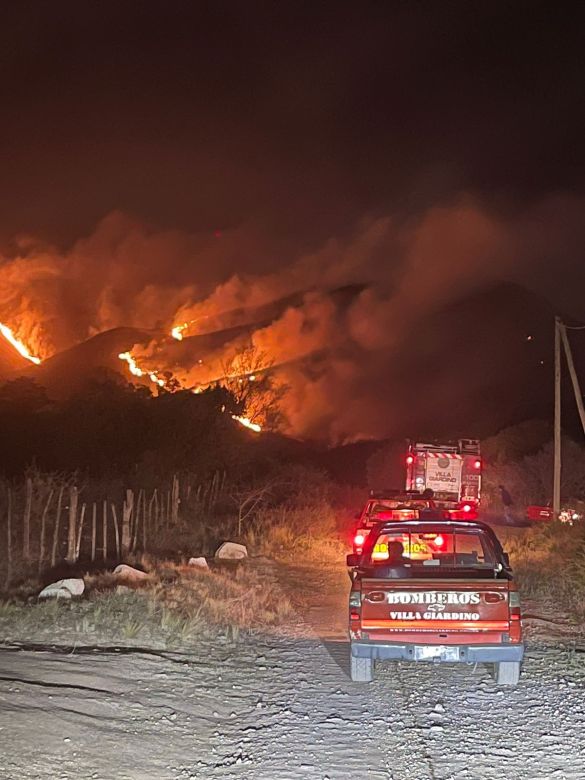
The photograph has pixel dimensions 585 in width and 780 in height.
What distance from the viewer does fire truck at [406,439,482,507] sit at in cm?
2834


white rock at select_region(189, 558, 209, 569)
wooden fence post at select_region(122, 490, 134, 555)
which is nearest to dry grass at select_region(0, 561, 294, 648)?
white rock at select_region(189, 558, 209, 569)

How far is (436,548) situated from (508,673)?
17.7 ft

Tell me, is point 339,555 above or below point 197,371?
below

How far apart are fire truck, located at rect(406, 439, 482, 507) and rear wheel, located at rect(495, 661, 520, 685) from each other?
64.8 ft

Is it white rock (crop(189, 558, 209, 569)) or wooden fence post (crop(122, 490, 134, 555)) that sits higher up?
wooden fence post (crop(122, 490, 134, 555))

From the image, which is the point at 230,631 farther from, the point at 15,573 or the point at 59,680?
the point at 15,573

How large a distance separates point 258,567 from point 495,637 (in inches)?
405

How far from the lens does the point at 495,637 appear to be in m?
8.15

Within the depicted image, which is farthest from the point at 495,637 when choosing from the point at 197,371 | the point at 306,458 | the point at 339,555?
the point at 306,458

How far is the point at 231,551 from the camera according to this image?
19422mm

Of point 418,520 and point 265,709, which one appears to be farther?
point 418,520

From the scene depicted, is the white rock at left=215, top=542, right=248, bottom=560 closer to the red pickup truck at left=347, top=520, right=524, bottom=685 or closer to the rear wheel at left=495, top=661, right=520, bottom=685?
the red pickup truck at left=347, top=520, right=524, bottom=685

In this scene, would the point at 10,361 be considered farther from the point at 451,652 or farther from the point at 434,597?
the point at 451,652

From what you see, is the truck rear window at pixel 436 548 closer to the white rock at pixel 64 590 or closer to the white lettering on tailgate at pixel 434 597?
the white lettering on tailgate at pixel 434 597
